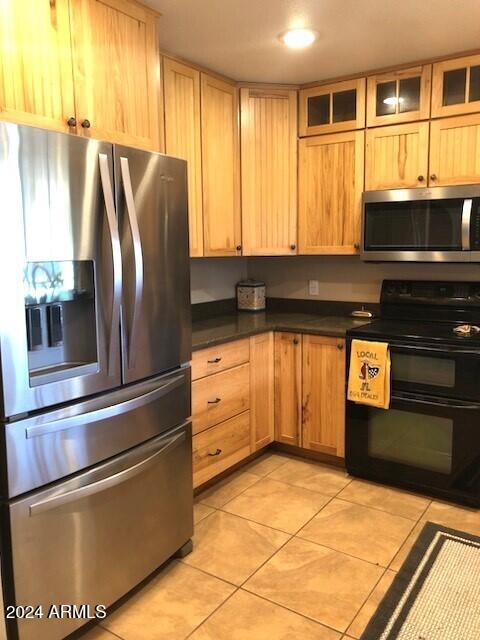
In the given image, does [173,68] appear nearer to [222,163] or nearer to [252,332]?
[222,163]

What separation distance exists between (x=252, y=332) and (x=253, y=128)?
1.27m

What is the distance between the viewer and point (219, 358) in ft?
8.64

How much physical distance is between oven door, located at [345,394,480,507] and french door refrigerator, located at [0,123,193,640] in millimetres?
1221

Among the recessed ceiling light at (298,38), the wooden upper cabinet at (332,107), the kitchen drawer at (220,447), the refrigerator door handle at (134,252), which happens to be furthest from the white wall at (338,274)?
the refrigerator door handle at (134,252)

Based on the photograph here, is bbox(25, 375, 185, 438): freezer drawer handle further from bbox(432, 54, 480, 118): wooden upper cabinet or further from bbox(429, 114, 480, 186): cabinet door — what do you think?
bbox(432, 54, 480, 118): wooden upper cabinet

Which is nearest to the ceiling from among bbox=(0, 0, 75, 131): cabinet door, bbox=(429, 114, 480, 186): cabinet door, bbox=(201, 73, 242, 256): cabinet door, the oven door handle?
bbox=(201, 73, 242, 256): cabinet door

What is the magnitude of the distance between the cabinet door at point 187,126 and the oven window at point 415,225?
0.98m

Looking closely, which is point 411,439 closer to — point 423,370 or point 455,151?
point 423,370

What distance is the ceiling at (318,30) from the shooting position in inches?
82.2

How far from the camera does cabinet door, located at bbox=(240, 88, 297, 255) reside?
3.08 metres

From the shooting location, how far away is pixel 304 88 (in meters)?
3.08

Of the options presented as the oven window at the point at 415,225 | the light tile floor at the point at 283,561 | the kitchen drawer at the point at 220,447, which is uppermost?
the oven window at the point at 415,225

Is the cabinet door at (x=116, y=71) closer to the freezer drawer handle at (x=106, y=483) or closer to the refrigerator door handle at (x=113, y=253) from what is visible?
the refrigerator door handle at (x=113, y=253)

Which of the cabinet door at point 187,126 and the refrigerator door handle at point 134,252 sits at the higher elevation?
the cabinet door at point 187,126
